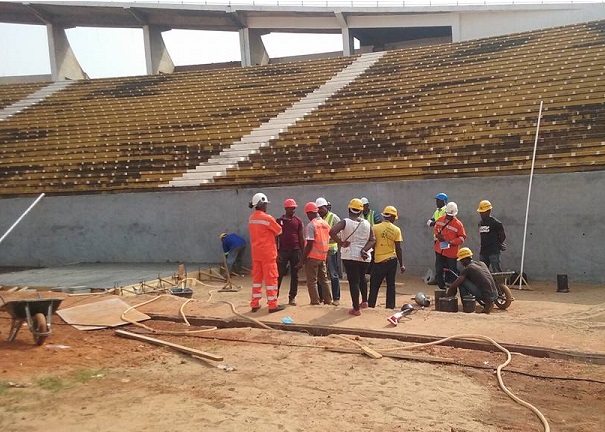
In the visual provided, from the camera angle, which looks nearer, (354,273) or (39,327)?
(39,327)

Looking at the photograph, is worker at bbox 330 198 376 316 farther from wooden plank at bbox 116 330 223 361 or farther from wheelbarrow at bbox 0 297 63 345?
wheelbarrow at bbox 0 297 63 345

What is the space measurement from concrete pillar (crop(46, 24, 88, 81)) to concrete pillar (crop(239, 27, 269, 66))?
9.73 m

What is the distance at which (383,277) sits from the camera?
7.58 m

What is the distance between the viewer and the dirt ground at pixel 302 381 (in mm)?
4074

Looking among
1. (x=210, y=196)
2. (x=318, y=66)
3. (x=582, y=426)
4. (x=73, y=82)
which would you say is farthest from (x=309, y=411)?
(x=73, y=82)

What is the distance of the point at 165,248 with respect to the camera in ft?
44.9

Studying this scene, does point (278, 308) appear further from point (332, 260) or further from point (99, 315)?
point (99, 315)

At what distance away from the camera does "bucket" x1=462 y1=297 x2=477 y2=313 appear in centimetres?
740

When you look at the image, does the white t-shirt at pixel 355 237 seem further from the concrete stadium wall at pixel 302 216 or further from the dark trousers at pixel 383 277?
the concrete stadium wall at pixel 302 216

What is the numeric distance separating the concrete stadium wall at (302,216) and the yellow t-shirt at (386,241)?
4023mm

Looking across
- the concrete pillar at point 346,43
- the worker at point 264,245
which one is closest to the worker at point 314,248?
the worker at point 264,245

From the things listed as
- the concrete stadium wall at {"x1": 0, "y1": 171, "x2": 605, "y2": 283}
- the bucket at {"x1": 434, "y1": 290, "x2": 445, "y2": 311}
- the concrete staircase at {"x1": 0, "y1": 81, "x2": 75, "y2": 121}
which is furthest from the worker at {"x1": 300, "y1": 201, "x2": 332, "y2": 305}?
the concrete staircase at {"x1": 0, "y1": 81, "x2": 75, "y2": 121}

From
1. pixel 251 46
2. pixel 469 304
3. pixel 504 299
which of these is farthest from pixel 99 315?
pixel 251 46

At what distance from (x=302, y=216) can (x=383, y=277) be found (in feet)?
16.5
